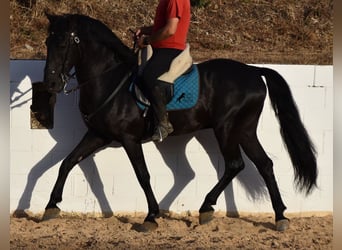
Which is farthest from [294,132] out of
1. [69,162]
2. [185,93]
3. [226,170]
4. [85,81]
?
[69,162]

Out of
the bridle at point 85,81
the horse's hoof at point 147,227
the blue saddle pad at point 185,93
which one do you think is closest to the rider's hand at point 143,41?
the bridle at point 85,81

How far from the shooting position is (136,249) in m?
5.20

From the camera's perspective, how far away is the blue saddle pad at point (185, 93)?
570cm

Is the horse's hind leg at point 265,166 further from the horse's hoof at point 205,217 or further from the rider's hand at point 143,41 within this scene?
the rider's hand at point 143,41

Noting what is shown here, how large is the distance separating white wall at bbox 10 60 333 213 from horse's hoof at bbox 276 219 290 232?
1.77ft

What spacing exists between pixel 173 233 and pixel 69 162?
1267 millimetres

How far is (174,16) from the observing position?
5.50m

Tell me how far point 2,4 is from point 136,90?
3142mm

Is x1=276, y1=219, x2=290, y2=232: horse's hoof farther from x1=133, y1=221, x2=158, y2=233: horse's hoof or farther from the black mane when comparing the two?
the black mane

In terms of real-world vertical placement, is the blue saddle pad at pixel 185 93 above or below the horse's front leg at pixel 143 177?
above

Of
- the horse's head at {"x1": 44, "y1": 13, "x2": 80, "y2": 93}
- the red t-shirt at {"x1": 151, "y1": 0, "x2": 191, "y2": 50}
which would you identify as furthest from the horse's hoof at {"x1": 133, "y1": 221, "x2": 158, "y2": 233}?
the red t-shirt at {"x1": 151, "y1": 0, "x2": 191, "y2": 50}

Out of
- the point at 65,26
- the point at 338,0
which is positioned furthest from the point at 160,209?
the point at 338,0

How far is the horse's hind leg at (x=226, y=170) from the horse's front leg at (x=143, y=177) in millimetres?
509

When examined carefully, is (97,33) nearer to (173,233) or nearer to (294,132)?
(173,233)
